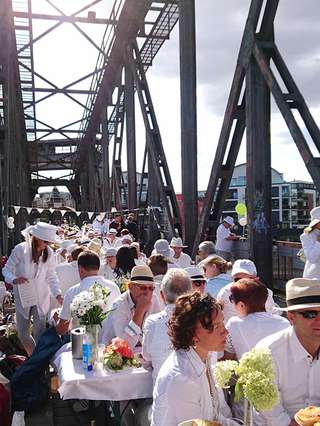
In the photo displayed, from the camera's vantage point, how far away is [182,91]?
10203 millimetres

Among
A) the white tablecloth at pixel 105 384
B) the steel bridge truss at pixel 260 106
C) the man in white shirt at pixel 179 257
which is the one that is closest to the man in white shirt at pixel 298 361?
the white tablecloth at pixel 105 384

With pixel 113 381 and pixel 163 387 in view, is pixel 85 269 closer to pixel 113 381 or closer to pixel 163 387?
pixel 113 381

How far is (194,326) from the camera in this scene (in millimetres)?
2492

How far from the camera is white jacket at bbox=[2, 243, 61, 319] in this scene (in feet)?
18.5

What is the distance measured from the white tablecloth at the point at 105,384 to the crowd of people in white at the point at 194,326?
0.12 meters

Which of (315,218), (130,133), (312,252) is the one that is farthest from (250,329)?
(130,133)

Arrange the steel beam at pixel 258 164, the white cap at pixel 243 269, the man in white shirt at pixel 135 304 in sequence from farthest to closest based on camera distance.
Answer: the steel beam at pixel 258 164
the white cap at pixel 243 269
the man in white shirt at pixel 135 304

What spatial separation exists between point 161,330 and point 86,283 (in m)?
1.65

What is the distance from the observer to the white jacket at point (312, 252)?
5.79 metres

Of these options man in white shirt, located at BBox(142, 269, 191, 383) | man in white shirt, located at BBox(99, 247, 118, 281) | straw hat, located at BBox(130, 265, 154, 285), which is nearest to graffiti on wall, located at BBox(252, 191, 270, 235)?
man in white shirt, located at BBox(99, 247, 118, 281)

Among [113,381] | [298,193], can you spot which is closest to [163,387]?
[113,381]

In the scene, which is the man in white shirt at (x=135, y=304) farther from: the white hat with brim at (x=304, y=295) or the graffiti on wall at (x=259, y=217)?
the graffiti on wall at (x=259, y=217)

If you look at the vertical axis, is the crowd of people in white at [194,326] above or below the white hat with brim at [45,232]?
below

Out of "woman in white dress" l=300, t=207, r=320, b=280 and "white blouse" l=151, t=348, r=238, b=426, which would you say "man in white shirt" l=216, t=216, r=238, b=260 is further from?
"white blouse" l=151, t=348, r=238, b=426
